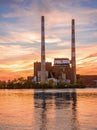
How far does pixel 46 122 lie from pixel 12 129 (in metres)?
3.91

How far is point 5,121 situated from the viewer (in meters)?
27.1

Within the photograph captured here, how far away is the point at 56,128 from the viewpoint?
76.0ft

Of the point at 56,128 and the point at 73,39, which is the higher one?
the point at 73,39

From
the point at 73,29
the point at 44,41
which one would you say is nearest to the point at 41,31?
the point at 44,41

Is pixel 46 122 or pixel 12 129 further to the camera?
pixel 46 122

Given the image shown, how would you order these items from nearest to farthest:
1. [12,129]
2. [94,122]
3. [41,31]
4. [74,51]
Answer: [12,129] < [94,122] < [41,31] < [74,51]

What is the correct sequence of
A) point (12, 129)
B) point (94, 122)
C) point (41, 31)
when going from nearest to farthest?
point (12, 129), point (94, 122), point (41, 31)

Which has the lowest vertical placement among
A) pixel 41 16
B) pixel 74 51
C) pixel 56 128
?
pixel 56 128

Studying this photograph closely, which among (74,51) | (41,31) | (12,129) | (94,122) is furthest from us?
(74,51)

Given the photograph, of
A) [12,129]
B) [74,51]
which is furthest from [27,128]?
[74,51]

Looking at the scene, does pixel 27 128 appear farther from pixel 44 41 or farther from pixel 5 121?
pixel 44 41

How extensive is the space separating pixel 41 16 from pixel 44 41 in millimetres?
11345

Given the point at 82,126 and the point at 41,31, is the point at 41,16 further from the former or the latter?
the point at 82,126

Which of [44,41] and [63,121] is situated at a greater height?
[44,41]
